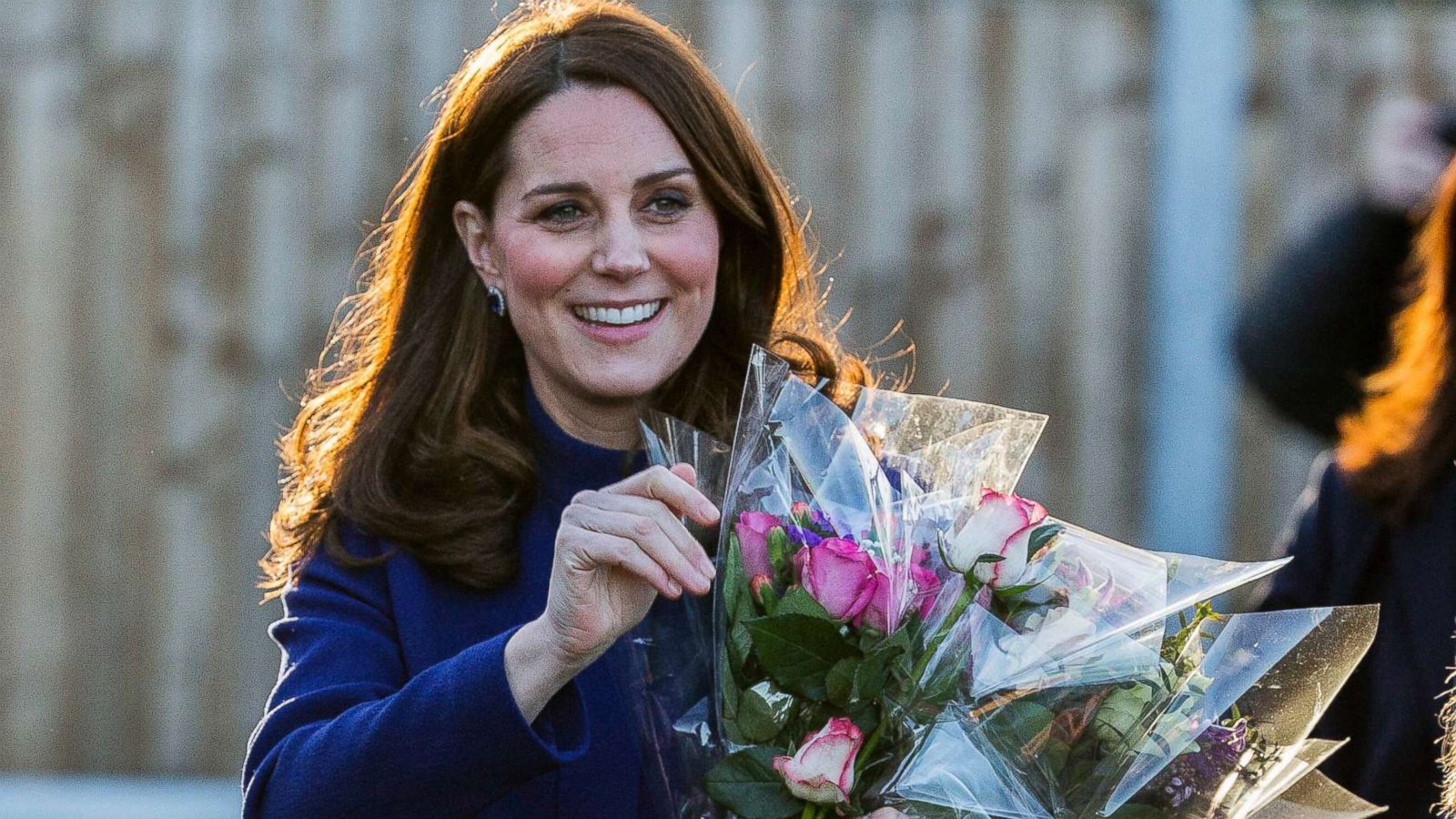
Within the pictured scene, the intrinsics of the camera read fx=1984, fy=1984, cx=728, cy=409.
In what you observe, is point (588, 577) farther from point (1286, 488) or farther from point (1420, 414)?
point (1286, 488)

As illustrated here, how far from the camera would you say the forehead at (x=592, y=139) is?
2.16 metres

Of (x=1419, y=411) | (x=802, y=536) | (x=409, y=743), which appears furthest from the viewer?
(x=1419, y=411)

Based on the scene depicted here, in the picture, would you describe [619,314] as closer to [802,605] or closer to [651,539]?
[651,539]

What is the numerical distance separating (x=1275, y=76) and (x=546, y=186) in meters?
3.49

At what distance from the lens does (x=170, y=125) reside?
198 inches

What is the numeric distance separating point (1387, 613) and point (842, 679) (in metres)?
1.45

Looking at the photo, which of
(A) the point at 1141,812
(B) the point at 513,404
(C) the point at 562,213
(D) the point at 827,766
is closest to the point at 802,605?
(D) the point at 827,766

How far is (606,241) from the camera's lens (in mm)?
2141

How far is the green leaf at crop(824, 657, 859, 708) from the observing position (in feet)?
5.60

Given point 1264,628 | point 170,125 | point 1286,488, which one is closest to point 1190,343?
point 1286,488

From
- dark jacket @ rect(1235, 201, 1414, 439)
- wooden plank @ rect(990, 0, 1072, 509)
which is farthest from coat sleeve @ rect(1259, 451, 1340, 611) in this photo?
wooden plank @ rect(990, 0, 1072, 509)

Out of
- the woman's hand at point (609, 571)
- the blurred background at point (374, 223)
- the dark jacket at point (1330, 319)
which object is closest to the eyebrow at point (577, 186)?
the woman's hand at point (609, 571)

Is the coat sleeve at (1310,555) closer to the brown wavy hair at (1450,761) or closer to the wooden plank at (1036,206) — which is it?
the brown wavy hair at (1450,761)

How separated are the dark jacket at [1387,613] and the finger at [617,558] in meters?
1.28
